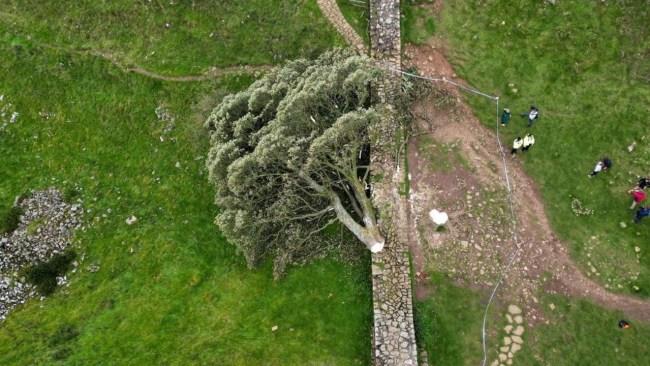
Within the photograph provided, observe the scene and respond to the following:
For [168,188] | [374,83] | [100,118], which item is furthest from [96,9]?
[374,83]

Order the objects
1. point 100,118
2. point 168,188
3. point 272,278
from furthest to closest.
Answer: point 100,118 < point 168,188 < point 272,278

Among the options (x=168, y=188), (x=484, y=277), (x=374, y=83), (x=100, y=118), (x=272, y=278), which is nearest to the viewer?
(x=484, y=277)

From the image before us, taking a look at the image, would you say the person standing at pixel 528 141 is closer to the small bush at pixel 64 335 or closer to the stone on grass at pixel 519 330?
the stone on grass at pixel 519 330

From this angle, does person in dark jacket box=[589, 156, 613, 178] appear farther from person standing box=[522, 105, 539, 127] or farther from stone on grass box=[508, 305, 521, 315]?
stone on grass box=[508, 305, 521, 315]

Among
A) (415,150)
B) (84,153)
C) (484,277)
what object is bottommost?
(484,277)

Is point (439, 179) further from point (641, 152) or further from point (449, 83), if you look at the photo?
point (641, 152)

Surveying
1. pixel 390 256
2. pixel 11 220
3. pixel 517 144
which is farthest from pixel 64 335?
pixel 517 144

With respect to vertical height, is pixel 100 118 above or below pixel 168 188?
above

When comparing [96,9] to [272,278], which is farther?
[96,9]
